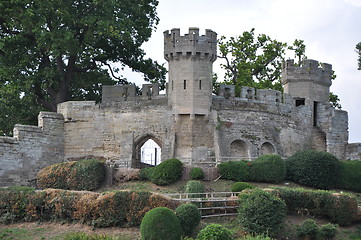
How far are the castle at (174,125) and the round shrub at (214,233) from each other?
10.7m

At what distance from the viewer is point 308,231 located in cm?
3269

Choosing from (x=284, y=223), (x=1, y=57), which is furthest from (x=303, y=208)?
(x=1, y=57)

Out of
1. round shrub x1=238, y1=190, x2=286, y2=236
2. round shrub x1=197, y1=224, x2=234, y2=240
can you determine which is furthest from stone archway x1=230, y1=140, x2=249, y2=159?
round shrub x1=197, y1=224, x2=234, y2=240

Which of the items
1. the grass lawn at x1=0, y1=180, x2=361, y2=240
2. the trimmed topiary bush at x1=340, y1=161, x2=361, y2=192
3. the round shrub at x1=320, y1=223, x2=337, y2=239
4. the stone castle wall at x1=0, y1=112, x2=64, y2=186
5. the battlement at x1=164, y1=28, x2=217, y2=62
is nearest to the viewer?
the grass lawn at x1=0, y1=180, x2=361, y2=240

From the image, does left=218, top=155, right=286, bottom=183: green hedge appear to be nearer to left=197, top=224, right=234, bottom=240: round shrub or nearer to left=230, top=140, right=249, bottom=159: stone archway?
left=230, top=140, right=249, bottom=159: stone archway

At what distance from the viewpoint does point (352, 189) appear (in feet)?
136

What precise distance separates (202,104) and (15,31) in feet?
45.6

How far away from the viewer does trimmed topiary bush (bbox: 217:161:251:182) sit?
128 feet

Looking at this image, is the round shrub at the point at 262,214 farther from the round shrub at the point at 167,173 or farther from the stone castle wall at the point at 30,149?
the stone castle wall at the point at 30,149

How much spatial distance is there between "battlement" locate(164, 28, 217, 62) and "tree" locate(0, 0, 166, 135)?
13.0 ft

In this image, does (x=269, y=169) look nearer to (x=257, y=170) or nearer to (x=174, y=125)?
(x=257, y=170)

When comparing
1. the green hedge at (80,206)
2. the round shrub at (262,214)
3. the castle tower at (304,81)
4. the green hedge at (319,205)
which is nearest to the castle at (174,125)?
the castle tower at (304,81)

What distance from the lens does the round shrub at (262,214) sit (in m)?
31.9

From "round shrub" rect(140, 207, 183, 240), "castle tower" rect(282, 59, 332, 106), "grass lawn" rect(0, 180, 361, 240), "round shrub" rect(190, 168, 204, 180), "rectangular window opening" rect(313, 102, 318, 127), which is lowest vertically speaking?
"grass lawn" rect(0, 180, 361, 240)
